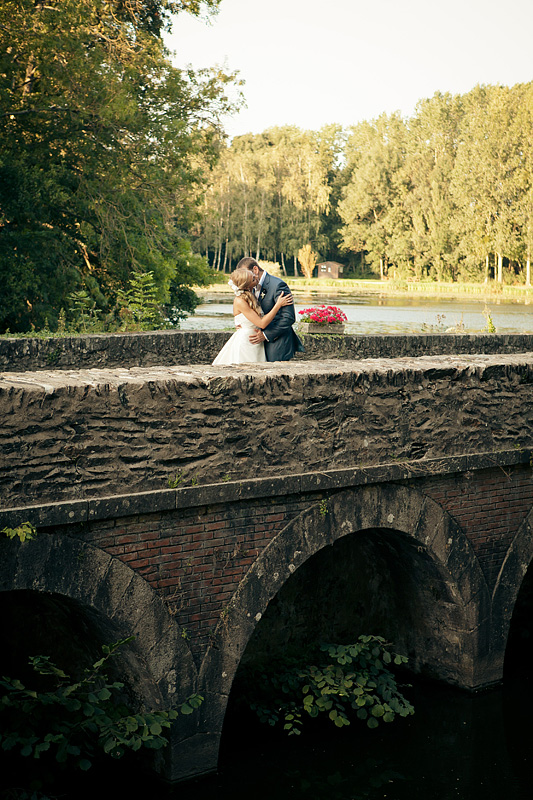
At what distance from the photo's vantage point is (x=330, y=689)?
615 cm

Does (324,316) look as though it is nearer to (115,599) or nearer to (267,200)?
(115,599)

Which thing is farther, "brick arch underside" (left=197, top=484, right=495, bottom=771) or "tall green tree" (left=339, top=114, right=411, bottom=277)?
"tall green tree" (left=339, top=114, right=411, bottom=277)

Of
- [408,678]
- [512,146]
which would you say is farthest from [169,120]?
[512,146]

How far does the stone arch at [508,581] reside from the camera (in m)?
6.72

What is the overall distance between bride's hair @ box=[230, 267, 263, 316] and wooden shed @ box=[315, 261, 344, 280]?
204ft

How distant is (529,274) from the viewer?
57781 millimetres

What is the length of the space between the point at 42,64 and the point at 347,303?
32904 mm

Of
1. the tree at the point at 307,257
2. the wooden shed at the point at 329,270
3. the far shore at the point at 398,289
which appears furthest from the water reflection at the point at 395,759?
the wooden shed at the point at 329,270

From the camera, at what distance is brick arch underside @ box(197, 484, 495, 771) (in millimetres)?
5316

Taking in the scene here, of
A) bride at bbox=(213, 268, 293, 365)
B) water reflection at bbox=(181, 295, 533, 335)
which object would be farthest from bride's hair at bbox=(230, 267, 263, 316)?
water reflection at bbox=(181, 295, 533, 335)

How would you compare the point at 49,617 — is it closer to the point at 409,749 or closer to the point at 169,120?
the point at 409,749

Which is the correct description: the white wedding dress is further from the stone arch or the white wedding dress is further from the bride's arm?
the stone arch

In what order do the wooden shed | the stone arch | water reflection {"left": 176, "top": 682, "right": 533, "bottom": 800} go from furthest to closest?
the wooden shed
the stone arch
water reflection {"left": 176, "top": 682, "right": 533, "bottom": 800}

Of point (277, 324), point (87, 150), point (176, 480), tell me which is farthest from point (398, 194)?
point (176, 480)
